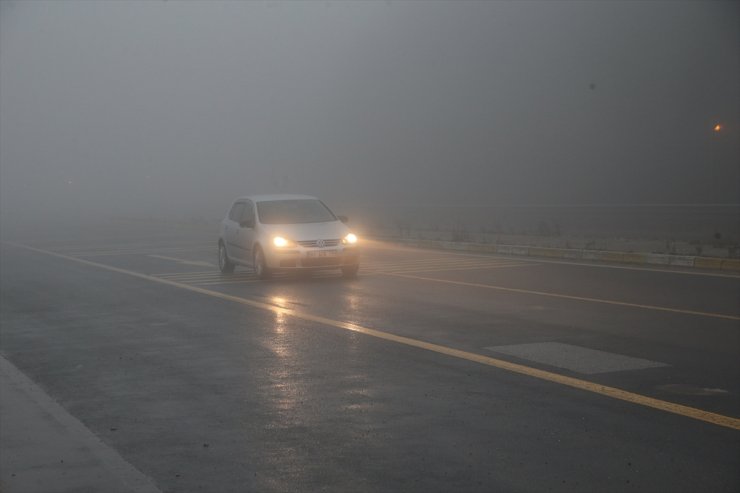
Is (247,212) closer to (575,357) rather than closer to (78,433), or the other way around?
(575,357)

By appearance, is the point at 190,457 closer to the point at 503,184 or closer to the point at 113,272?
the point at 113,272

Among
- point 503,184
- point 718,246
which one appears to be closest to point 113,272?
point 718,246

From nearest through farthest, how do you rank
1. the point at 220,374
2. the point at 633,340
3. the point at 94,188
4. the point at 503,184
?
the point at 220,374
the point at 633,340
the point at 503,184
the point at 94,188

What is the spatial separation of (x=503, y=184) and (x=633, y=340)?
262ft

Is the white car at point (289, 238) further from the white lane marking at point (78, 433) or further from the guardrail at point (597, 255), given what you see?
the white lane marking at point (78, 433)

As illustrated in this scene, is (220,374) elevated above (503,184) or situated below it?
below

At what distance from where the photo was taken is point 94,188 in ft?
508

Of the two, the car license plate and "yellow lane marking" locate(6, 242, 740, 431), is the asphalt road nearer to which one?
"yellow lane marking" locate(6, 242, 740, 431)

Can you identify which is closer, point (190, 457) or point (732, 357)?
point (190, 457)

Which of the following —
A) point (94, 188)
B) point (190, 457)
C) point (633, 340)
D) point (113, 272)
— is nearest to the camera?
point (190, 457)

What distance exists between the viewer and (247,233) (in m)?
→ 18.2

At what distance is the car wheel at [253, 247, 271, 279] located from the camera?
17328 millimetres

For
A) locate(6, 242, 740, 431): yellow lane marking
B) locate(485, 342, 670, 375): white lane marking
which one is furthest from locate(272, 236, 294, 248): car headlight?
locate(485, 342, 670, 375): white lane marking

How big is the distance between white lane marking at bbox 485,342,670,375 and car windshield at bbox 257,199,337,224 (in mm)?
8805
